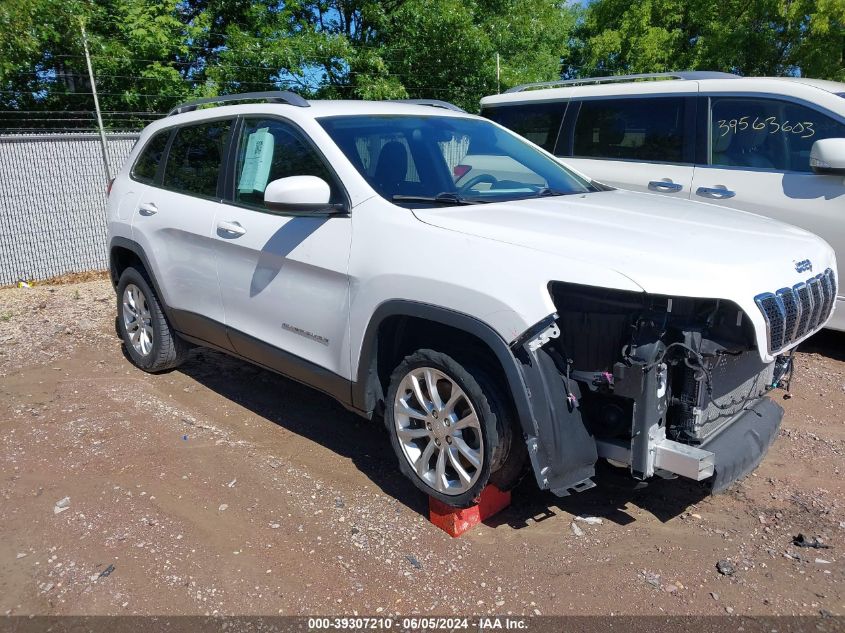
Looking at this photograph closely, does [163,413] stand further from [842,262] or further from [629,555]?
[842,262]

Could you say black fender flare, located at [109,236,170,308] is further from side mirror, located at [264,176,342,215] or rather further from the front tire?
the front tire

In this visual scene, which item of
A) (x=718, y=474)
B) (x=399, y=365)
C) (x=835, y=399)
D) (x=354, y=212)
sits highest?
(x=354, y=212)

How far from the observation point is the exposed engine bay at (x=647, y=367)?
9.41 ft

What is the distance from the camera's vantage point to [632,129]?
6.36m

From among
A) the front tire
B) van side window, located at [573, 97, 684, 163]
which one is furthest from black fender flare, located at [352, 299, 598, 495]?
van side window, located at [573, 97, 684, 163]

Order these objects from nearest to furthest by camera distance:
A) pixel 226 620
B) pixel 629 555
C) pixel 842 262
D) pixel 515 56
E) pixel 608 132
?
pixel 226 620 < pixel 629 555 < pixel 842 262 < pixel 608 132 < pixel 515 56

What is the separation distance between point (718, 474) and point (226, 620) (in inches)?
80.2

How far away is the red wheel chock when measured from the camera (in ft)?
11.3

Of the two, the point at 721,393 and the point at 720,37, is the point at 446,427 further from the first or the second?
the point at 720,37

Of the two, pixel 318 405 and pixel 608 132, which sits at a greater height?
pixel 608 132

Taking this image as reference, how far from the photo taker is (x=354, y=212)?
3611 millimetres

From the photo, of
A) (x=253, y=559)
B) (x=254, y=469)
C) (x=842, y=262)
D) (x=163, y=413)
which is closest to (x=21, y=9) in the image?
(x=163, y=413)

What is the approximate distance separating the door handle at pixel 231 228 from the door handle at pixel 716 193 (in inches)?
143

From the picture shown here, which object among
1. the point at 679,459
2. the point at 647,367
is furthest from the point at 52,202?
→ the point at 679,459
